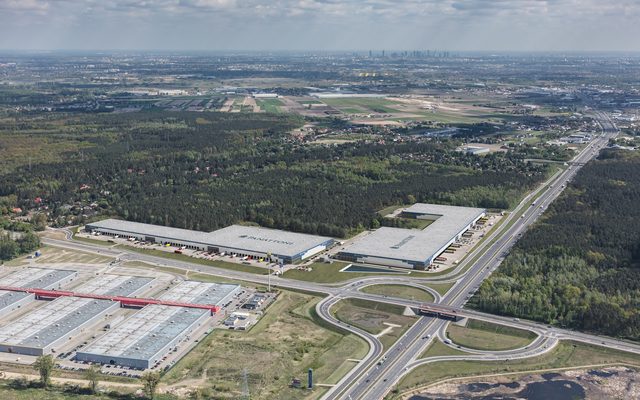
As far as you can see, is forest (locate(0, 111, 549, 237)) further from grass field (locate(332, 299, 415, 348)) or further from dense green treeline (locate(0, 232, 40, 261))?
grass field (locate(332, 299, 415, 348))

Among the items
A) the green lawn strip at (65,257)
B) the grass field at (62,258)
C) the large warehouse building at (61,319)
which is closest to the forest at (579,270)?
the large warehouse building at (61,319)

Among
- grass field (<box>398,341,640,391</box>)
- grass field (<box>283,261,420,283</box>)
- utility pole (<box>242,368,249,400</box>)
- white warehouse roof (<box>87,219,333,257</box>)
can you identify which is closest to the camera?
utility pole (<box>242,368,249,400</box>)

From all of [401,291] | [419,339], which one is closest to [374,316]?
[419,339]

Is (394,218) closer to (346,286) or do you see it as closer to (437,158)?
(346,286)

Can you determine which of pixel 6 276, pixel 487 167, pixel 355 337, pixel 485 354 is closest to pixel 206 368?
pixel 355 337

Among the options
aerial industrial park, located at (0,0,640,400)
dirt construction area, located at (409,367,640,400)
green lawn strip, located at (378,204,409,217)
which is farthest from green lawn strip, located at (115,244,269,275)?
dirt construction area, located at (409,367,640,400)

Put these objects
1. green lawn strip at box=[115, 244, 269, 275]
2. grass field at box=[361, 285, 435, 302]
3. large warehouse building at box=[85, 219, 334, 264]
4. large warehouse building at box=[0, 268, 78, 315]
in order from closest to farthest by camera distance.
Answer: large warehouse building at box=[0, 268, 78, 315], grass field at box=[361, 285, 435, 302], green lawn strip at box=[115, 244, 269, 275], large warehouse building at box=[85, 219, 334, 264]
